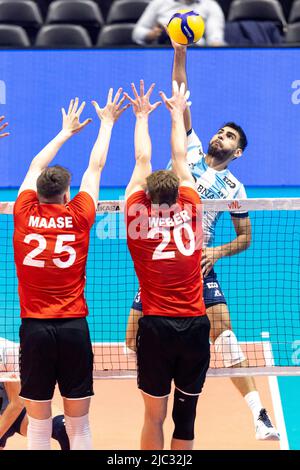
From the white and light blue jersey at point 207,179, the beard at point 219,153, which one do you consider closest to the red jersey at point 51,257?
the white and light blue jersey at point 207,179

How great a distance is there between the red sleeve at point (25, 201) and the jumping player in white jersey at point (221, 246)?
1576 mm

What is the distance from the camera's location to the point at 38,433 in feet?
23.0

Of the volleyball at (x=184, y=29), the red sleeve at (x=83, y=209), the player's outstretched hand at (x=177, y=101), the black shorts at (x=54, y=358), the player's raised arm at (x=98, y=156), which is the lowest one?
the black shorts at (x=54, y=358)

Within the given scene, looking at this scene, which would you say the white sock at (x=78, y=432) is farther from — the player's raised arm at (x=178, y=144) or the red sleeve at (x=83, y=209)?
the player's raised arm at (x=178, y=144)

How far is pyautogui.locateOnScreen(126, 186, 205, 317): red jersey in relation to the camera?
704cm

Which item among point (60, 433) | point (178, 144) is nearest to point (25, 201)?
point (178, 144)

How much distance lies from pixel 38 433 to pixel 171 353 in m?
1.20

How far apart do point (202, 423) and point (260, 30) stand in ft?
31.5

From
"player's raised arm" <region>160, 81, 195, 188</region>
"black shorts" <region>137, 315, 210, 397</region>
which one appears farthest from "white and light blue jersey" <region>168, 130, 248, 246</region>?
"black shorts" <region>137, 315, 210, 397</region>

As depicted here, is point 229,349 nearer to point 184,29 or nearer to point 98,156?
point 98,156

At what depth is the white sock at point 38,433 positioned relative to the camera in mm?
7004

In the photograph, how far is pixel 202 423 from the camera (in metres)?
8.88
